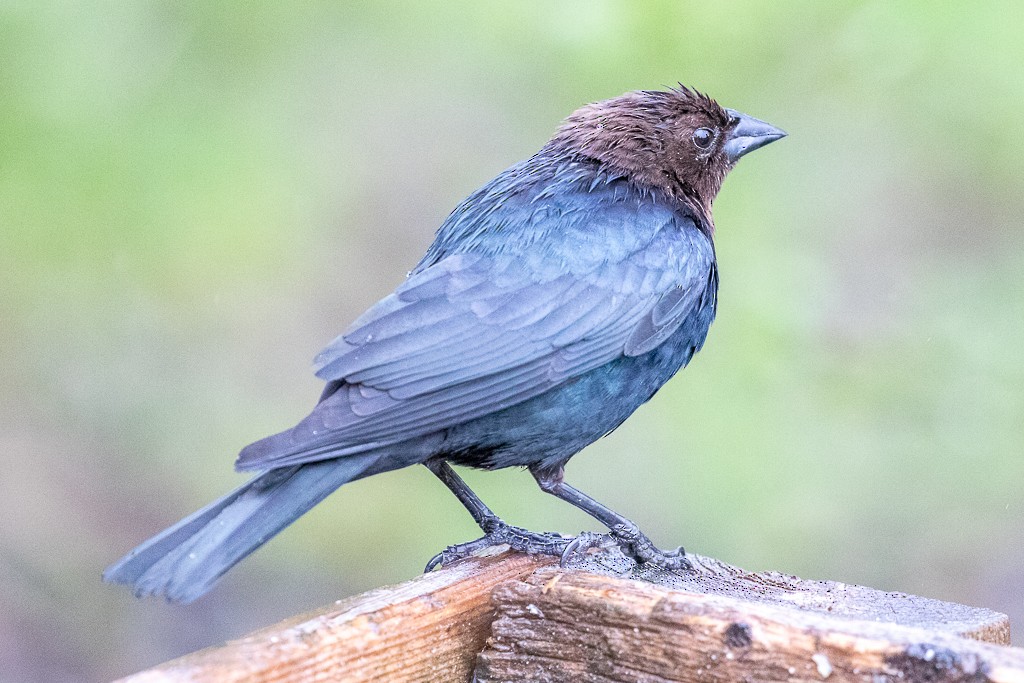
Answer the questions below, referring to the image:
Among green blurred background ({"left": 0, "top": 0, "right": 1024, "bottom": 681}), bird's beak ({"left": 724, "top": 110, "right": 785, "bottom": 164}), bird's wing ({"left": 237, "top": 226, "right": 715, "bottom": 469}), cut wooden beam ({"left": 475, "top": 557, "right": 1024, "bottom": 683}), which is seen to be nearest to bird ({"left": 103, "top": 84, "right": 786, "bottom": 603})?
bird's wing ({"left": 237, "top": 226, "right": 715, "bottom": 469})

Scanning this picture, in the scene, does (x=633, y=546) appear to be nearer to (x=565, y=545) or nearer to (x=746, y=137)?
(x=565, y=545)

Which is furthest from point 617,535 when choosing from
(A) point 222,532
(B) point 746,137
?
(B) point 746,137

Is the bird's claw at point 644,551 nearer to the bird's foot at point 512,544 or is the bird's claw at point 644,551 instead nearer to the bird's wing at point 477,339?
the bird's foot at point 512,544

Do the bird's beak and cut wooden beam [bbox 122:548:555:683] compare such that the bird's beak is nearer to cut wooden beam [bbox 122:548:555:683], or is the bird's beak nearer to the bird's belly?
the bird's belly

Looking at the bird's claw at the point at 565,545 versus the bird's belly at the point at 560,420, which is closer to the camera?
the bird's claw at the point at 565,545

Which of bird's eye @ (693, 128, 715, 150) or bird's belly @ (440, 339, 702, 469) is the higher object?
bird's eye @ (693, 128, 715, 150)

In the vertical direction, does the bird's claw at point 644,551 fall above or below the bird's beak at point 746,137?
below

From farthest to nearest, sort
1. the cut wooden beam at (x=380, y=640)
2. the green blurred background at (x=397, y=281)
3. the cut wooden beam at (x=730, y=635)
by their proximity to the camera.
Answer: the green blurred background at (x=397, y=281) < the cut wooden beam at (x=380, y=640) < the cut wooden beam at (x=730, y=635)

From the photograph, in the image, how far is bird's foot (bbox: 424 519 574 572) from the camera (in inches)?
139

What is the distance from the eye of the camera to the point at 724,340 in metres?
5.68

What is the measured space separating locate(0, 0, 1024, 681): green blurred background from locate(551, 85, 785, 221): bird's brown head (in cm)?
120

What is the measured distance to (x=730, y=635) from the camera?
103 inches

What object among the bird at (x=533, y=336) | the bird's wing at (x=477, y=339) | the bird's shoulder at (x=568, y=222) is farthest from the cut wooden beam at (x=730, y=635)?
the bird's shoulder at (x=568, y=222)

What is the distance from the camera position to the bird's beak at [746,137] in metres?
4.54
